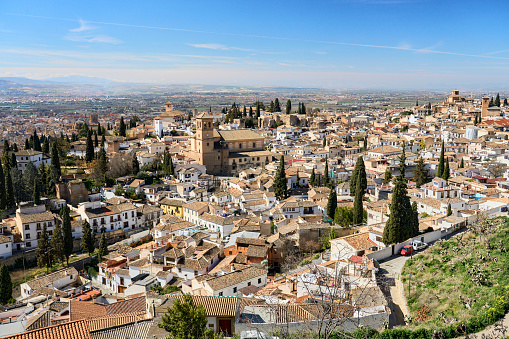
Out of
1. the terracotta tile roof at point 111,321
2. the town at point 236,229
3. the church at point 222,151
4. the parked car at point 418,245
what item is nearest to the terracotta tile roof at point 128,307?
the town at point 236,229

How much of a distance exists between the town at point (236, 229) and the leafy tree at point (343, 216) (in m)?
0.07

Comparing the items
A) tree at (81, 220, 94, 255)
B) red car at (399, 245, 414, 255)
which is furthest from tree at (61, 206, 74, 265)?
red car at (399, 245, 414, 255)

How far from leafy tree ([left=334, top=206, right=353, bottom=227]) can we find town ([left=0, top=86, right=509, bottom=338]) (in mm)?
70

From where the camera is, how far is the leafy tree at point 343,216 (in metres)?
20.9

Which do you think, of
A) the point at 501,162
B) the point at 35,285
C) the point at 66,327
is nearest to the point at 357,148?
the point at 501,162

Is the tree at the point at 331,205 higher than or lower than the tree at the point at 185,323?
lower

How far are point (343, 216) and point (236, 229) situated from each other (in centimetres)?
532

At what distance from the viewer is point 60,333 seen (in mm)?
6574

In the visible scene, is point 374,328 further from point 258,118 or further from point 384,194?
point 258,118

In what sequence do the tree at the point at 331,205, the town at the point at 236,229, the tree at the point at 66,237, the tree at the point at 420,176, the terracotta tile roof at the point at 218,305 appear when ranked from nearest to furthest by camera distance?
the terracotta tile roof at the point at 218,305 → the town at the point at 236,229 → the tree at the point at 66,237 → the tree at the point at 331,205 → the tree at the point at 420,176

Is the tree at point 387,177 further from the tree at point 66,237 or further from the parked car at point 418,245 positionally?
the tree at point 66,237

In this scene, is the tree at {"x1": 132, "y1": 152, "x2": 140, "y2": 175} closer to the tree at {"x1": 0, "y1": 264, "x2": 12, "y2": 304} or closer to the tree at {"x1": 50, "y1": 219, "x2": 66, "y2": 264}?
the tree at {"x1": 50, "y1": 219, "x2": 66, "y2": 264}

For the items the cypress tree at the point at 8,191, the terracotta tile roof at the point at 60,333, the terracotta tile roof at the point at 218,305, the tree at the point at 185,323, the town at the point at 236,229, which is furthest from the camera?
the cypress tree at the point at 8,191

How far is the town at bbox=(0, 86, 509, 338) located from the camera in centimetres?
921
